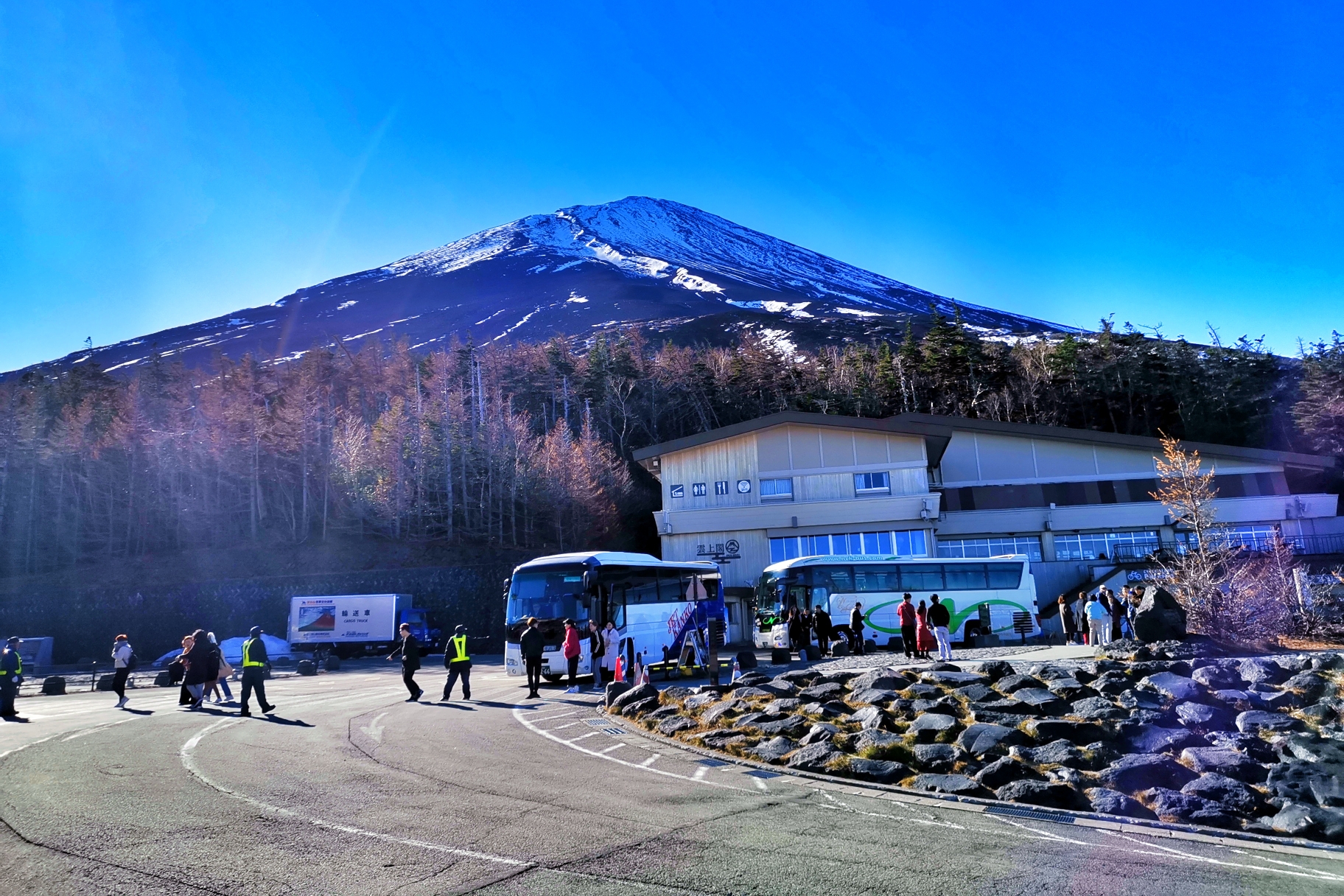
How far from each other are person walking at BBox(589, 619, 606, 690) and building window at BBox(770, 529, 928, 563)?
21.0m

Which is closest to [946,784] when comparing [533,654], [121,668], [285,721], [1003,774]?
[1003,774]

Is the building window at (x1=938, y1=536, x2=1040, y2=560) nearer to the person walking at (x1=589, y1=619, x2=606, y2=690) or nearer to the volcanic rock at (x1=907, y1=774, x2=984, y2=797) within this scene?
the person walking at (x1=589, y1=619, x2=606, y2=690)

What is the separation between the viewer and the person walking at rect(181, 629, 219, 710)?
15.0 m

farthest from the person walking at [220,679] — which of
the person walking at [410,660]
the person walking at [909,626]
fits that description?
the person walking at [909,626]

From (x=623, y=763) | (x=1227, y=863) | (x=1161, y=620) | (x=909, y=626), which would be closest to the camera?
(x=1227, y=863)

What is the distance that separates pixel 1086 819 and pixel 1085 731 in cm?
229

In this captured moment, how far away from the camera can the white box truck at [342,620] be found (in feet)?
122

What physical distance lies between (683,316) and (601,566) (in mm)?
121052

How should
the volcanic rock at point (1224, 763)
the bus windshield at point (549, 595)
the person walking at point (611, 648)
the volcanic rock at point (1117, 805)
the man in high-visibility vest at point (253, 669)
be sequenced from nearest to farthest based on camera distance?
1. the volcanic rock at point (1117, 805)
2. the volcanic rock at point (1224, 763)
3. the man in high-visibility vest at point (253, 669)
4. the person walking at point (611, 648)
5. the bus windshield at point (549, 595)

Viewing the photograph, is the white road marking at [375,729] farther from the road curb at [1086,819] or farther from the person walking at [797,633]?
the person walking at [797,633]

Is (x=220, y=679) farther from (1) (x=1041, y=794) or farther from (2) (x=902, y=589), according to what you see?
(2) (x=902, y=589)

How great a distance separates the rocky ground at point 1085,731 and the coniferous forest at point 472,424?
37160 millimetres

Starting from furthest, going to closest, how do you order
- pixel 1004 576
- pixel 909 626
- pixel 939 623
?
pixel 1004 576 → pixel 939 623 → pixel 909 626

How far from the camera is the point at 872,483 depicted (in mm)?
38594
